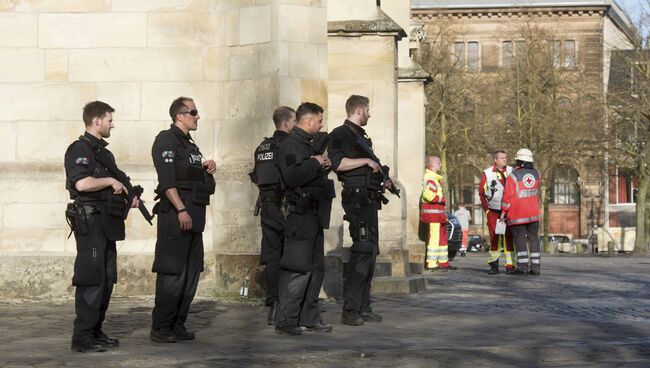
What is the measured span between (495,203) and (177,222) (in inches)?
447

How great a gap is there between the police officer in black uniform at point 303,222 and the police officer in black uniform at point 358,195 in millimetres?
792

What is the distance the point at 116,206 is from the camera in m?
10.7

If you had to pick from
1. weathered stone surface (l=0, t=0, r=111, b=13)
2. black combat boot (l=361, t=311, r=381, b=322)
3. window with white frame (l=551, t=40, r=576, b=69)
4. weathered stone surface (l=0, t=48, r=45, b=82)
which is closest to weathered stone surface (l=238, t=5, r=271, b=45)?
weathered stone surface (l=0, t=0, r=111, b=13)

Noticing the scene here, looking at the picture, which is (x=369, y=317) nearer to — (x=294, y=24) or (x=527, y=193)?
(x=294, y=24)

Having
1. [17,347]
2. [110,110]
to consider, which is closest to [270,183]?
[110,110]

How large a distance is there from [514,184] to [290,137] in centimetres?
942

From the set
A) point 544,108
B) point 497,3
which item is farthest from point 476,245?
point 497,3

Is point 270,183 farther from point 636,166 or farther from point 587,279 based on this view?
point 636,166

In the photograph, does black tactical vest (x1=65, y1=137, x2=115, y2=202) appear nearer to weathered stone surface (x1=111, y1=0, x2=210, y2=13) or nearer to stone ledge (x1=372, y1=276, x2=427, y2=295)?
weathered stone surface (x1=111, y1=0, x2=210, y2=13)

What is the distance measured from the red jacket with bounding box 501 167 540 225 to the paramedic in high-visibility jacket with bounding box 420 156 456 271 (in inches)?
68.4

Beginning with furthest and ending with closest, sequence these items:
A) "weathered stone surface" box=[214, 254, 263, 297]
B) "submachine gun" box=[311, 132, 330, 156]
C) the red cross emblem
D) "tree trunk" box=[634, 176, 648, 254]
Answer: "tree trunk" box=[634, 176, 648, 254], the red cross emblem, "weathered stone surface" box=[214, 254, 263, 297], "submachine gun" box=[311, 132, 330, 156]

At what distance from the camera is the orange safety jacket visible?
22.5m

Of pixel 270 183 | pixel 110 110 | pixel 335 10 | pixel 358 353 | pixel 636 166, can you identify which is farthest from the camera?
pixel 636 166

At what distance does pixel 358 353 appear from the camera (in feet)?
33.3
